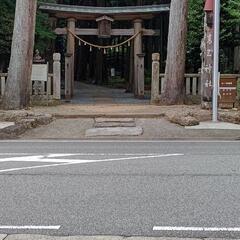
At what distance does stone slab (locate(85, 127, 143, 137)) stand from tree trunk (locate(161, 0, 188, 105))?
4.98 meters

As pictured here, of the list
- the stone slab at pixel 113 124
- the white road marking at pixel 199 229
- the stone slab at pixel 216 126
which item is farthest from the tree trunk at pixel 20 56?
the white road marking at pixel 199 229

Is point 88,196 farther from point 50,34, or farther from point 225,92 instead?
point 50,34

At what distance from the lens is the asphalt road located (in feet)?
18.5

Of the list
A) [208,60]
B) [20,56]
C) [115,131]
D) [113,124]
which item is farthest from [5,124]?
[208,60]

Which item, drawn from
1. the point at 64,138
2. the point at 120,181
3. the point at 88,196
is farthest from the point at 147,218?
the point at 64,138

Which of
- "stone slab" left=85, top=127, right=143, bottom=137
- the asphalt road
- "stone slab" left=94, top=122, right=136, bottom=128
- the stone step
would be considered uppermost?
"stone slab" left=94, top=122, right=136, bottom=128

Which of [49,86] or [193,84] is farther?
[193,84]

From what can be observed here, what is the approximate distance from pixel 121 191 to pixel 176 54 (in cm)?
1271

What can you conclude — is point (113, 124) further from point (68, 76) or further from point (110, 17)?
point (110, 17)

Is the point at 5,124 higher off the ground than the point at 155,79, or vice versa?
the point at 155,79

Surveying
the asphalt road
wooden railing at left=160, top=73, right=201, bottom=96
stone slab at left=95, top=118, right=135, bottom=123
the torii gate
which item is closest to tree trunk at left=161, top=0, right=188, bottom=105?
wooden railing at left=160, top=73, right=201, bottom=96

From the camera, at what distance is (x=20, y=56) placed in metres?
18.1

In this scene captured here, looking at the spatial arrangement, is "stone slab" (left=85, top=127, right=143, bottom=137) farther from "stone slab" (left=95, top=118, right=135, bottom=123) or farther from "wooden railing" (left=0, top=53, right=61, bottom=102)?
"wooden railing" (left=0, top=53, right=61, bottom=102)

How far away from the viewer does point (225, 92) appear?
17.7 meters
